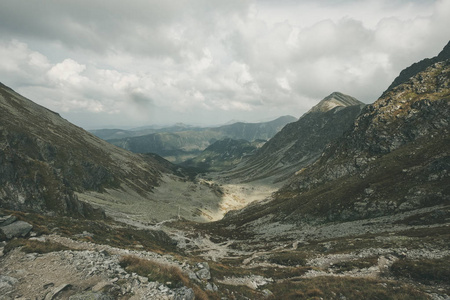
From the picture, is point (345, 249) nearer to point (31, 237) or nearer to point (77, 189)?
point (31, 237)

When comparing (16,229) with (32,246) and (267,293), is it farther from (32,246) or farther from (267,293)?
(267,293)

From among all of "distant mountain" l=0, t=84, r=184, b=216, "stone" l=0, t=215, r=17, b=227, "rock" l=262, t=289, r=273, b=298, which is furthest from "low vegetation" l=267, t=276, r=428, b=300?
"distant mountain" l=0, t=84, r=184, b=216

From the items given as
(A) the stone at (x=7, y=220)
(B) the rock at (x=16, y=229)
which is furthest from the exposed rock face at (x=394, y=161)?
(A) the stone at (x=7, y=220)

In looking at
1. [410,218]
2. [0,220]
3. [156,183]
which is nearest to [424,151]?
[410,218]

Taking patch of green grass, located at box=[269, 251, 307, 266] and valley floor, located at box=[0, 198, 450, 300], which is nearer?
valley floor, located at box=[0, 198, 450, 300]

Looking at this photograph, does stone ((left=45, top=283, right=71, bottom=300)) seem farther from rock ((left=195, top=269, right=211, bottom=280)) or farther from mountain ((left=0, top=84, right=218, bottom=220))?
mountain ((left=0, top=84, right=218, bottom=220))

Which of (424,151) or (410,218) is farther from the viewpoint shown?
(424,151)
